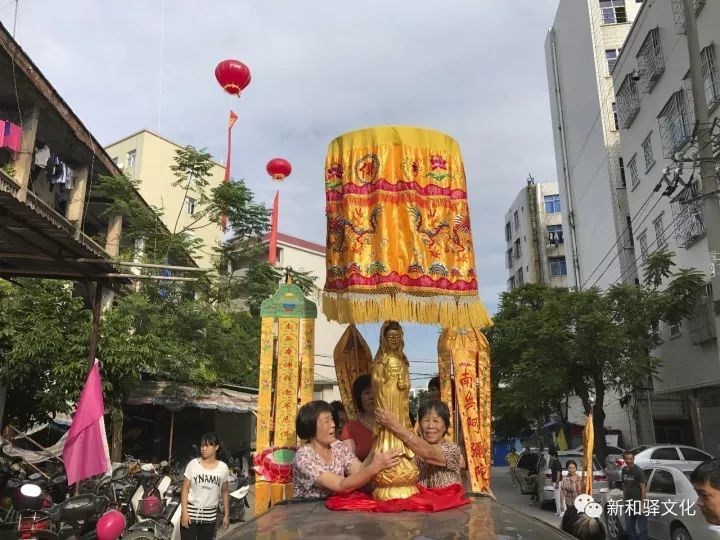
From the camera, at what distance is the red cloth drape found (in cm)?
343

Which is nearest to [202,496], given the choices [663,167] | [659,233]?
[663,167]

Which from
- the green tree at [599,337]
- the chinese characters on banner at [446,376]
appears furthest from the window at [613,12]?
the chinese characters on banner at [446,376]

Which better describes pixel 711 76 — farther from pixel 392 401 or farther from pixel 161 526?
pixel 161 526

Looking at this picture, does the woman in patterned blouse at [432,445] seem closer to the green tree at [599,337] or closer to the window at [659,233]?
the green tree at [599,337]

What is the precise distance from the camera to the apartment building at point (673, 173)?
1353 centimetres

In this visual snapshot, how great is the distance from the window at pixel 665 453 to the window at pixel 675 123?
6.75 m

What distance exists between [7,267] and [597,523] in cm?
825

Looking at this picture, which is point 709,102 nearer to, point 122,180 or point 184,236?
point 184,236

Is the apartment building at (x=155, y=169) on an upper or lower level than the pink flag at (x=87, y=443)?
upper

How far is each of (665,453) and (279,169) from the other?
1135 centimetres

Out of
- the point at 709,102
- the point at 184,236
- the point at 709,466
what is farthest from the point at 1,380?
the point at 709,102

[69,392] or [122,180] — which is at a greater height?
[122,180]

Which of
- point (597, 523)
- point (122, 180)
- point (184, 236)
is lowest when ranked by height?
point (597, 523)

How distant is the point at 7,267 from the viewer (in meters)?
8.52
